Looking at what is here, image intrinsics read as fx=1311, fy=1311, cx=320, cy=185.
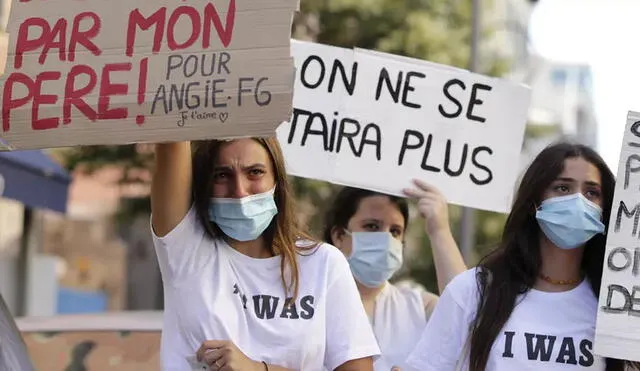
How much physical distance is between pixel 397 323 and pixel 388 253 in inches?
13.3

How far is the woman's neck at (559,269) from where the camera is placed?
162 inches

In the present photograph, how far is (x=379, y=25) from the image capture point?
627 inches

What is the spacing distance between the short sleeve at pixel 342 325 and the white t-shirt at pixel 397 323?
3.08 ft

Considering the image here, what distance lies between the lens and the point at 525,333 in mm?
3938

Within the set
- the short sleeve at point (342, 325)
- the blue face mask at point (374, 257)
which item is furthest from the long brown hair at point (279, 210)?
the blue face mask at point (374, 257)

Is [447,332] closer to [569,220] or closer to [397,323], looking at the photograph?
[569,220]

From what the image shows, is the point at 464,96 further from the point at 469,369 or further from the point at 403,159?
the point at 469,369

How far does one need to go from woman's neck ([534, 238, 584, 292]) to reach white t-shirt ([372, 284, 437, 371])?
88 centimetres

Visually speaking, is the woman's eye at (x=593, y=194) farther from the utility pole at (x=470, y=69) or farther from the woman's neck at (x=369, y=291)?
the utility pole at (x=470, y=69)

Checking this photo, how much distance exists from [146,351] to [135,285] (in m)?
23.6

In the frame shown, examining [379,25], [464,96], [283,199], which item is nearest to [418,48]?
[379,25]

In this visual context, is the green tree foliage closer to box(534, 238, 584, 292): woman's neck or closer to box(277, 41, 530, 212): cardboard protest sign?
box(277, 41, 530, 212): cardboard protest sign

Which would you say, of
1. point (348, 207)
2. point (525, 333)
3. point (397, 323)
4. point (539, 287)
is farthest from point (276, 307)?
point (348, 207)

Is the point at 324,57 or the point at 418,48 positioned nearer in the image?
the point at 324,57
